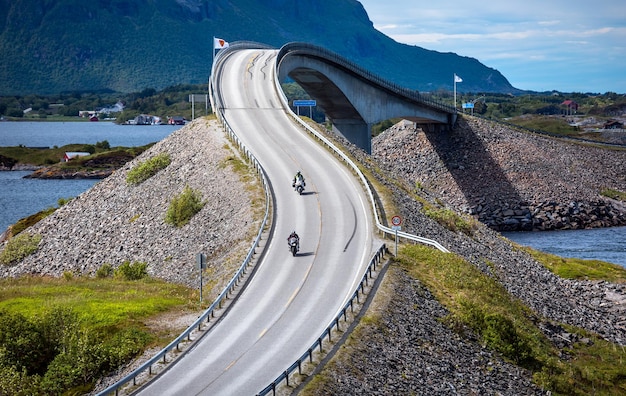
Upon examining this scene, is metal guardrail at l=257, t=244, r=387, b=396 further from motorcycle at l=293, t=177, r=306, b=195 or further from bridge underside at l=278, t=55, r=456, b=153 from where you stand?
bridge underside at l=278, t=55, r=456, b=153

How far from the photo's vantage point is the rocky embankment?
107125mm

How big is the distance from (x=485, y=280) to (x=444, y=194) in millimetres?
65468

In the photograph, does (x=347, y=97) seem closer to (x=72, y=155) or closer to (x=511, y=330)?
(x=511, y=330)

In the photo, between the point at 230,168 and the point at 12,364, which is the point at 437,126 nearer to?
the point at 230,168

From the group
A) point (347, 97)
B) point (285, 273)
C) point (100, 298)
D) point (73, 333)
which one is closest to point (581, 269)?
point (285, 273)

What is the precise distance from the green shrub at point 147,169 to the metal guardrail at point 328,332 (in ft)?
94.0

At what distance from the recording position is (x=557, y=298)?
54.9m

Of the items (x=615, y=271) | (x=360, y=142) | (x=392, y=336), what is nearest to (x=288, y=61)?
(x=360, y=142)

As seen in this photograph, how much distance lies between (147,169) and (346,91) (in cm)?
3545

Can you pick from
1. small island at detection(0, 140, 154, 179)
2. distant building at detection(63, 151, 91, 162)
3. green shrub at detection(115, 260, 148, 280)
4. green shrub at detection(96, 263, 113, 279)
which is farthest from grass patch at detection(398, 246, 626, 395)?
distant building at detection(63, 151, 91, 162)

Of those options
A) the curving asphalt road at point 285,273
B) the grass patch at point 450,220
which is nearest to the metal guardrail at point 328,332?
the curving asphalt road at point 285,273

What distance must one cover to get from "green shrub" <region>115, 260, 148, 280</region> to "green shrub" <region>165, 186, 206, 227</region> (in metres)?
6.98

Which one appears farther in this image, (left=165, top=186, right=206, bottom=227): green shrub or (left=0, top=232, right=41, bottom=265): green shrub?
(left=0, top=232, right=41, bottom=265): green shrub

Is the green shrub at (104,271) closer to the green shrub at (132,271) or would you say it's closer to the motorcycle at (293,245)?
the green shrub at (132,271)
